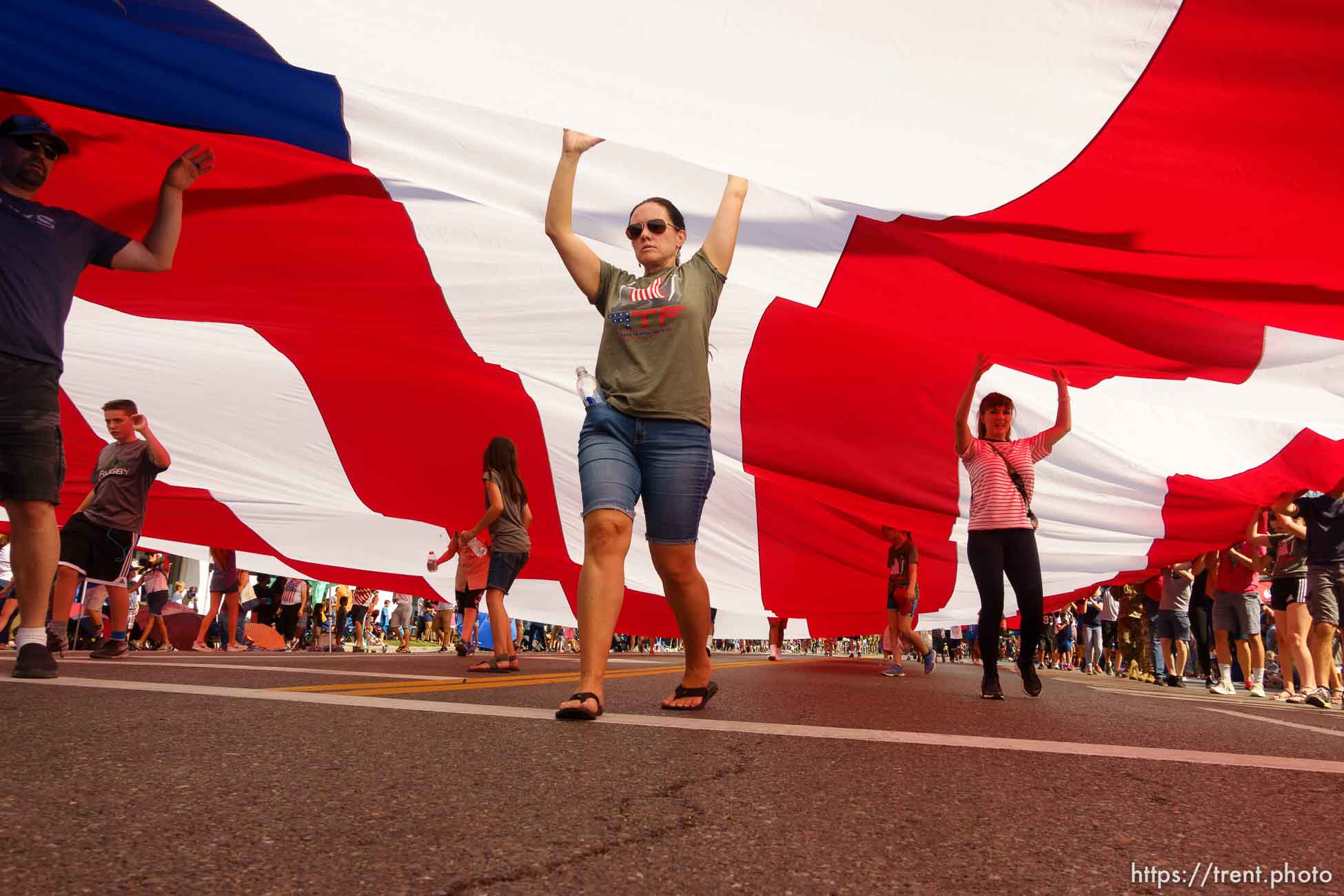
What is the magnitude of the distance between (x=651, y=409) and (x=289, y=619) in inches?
481

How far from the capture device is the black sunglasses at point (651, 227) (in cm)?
320

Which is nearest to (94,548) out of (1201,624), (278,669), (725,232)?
(278,669)

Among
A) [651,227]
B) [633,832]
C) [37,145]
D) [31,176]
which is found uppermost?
[37,145]

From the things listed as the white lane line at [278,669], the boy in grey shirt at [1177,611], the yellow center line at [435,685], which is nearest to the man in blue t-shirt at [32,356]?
the yellow center line at [435,685]

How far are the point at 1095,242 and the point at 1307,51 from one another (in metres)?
0.97

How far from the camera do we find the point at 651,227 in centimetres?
320

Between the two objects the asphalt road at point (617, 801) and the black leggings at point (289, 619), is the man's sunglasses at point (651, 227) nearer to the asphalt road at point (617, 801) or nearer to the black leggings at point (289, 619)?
the asphalt road at point (617, 801)

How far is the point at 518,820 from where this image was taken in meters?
1.44

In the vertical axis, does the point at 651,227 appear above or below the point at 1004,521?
above

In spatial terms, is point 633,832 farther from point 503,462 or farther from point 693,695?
point 503,462

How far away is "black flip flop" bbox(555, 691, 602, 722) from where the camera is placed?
106 inches

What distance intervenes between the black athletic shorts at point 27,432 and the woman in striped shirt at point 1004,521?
3642 mm

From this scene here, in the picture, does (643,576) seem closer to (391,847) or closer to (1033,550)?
(1033,550)

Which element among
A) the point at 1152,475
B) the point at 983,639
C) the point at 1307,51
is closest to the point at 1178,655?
the point at 1152,475
